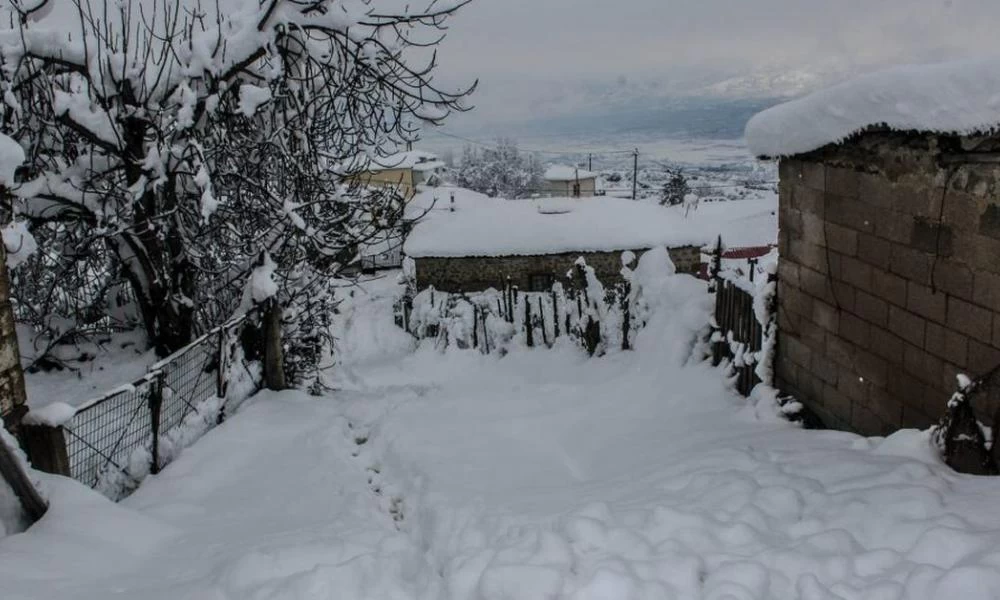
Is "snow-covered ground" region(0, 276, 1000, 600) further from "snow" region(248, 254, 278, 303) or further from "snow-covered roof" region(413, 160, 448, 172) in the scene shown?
"snow-covered roof" region(413, 160, 448, 172)

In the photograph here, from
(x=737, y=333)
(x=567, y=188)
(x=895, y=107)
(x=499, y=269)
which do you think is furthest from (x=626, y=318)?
(x=567, y=188)

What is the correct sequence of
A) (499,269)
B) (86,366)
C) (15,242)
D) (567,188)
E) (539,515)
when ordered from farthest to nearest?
(567,188)
(499,269)
(86,366)
(15,242)
(539,515)

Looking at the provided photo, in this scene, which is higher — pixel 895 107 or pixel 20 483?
pixel 895 107

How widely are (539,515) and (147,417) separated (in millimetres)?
3559

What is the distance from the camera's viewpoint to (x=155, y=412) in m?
5.93

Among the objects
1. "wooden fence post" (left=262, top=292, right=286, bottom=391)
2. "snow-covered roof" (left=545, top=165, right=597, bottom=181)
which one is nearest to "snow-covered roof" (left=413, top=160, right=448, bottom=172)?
"snow-covered roof" (left=545, top=165, right=597, bottom=181)

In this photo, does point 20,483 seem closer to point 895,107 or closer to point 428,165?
point 895,107

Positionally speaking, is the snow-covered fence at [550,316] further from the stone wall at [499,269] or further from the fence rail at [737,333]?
the stone wall at [499,269]

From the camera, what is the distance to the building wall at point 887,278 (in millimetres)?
3998

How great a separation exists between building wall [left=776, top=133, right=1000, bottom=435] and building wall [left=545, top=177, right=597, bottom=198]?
52.8m

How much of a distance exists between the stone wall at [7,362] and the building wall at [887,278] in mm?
5791

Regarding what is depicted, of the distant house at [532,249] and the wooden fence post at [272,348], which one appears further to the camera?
the distant house at [532,249]

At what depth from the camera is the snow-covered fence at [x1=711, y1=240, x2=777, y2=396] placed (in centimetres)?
647

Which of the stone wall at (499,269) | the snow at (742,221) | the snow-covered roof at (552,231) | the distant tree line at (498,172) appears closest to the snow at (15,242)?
the snow-covered roof at (552,231)
